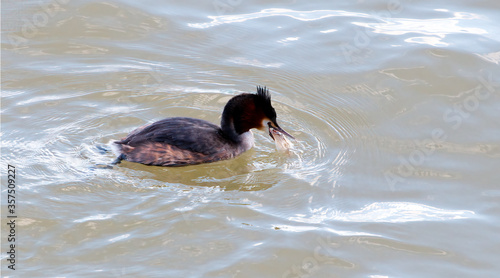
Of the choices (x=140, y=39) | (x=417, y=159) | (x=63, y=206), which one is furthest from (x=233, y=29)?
(x=63, y=206)

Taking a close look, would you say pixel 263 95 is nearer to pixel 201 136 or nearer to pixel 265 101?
pixel 265 101

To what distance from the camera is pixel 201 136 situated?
27.3 feet

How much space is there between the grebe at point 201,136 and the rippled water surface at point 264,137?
137 mm

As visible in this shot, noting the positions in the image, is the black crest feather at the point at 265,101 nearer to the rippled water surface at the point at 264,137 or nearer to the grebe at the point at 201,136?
the grebe at the point at 201,136

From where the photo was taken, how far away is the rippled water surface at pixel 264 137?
6.78 m

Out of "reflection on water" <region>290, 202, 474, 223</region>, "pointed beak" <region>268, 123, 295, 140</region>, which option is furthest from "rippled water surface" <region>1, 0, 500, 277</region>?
"pointed beak" <region>268, 123, 295, 140</region>

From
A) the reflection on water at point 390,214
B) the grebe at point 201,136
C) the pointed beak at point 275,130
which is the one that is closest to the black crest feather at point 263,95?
the grebe at point 201,136

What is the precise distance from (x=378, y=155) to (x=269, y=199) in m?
1.67

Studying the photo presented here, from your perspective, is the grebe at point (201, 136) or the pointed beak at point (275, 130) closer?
the grebe at point (201, 136)

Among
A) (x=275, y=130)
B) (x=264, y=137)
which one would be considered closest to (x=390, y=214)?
(x=275, y=130)

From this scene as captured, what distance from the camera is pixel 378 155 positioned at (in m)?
8.56

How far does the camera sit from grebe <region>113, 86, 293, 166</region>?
8.17 meters

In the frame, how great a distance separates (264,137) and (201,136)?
1.16m

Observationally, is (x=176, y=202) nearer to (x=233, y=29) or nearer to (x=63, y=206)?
(x=63, y=206)
